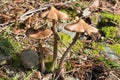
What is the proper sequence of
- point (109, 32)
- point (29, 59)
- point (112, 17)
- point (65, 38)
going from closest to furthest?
point (29, 59) → point (65, 38) → point (109, 32) → point (112, 17)

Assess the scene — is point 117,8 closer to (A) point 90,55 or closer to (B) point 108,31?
(B) point 108,31

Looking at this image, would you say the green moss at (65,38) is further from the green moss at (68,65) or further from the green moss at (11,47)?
the green moss at (11,47)

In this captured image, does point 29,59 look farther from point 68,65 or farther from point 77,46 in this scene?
point 77,46

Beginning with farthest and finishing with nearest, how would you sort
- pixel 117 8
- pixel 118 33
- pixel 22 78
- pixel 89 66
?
1. pixel 117 8
2. pixel 118 33
3. pixel 89 66
4. pixel 22 78

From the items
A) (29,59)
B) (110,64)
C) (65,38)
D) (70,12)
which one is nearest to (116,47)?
(110,64)

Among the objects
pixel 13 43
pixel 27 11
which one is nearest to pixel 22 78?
pixel 13 43

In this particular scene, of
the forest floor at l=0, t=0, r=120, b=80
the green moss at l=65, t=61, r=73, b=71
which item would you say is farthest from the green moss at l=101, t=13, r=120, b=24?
the green moss at l=65, t=61, r=73, b=71

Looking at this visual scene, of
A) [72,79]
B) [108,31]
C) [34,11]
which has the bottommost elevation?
[72,79]

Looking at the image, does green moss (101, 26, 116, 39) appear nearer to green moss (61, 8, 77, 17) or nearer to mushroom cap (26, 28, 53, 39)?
green moss (61, 8, 77, 17)
